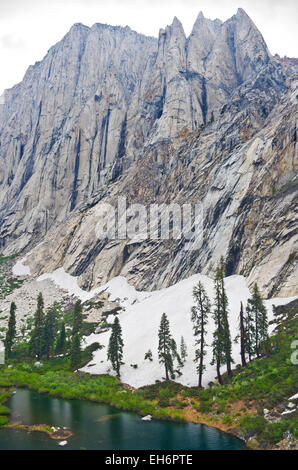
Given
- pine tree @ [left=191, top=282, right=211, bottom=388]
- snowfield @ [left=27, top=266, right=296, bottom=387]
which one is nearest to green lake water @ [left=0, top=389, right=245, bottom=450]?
pine tree @ [left=191, top=282, right=211, bottom=388]

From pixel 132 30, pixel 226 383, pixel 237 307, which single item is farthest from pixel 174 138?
pixel 132 30

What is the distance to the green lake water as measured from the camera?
21.7 metres

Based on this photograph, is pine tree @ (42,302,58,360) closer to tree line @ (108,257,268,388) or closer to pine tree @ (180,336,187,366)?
tree line @ (108,257,268,388)

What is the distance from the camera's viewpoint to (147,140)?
109m

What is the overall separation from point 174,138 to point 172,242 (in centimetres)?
4546

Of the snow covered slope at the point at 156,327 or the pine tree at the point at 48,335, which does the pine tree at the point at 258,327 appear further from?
the pine tree at the point at 48,335

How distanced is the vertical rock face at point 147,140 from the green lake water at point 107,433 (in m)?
27.5

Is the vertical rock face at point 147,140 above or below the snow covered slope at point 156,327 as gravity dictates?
above

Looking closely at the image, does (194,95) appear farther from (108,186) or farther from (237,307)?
(237,307)

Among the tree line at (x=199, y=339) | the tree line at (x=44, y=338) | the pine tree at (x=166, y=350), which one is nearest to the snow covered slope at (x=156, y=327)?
the tree line at (x=199, y=339)

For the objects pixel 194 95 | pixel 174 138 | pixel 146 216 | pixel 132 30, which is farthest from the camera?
pixel 132 30

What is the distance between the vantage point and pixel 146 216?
84312 millimetres

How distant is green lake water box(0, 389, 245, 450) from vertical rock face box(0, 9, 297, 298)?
2746 centimetres

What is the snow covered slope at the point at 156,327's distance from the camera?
120 feet
